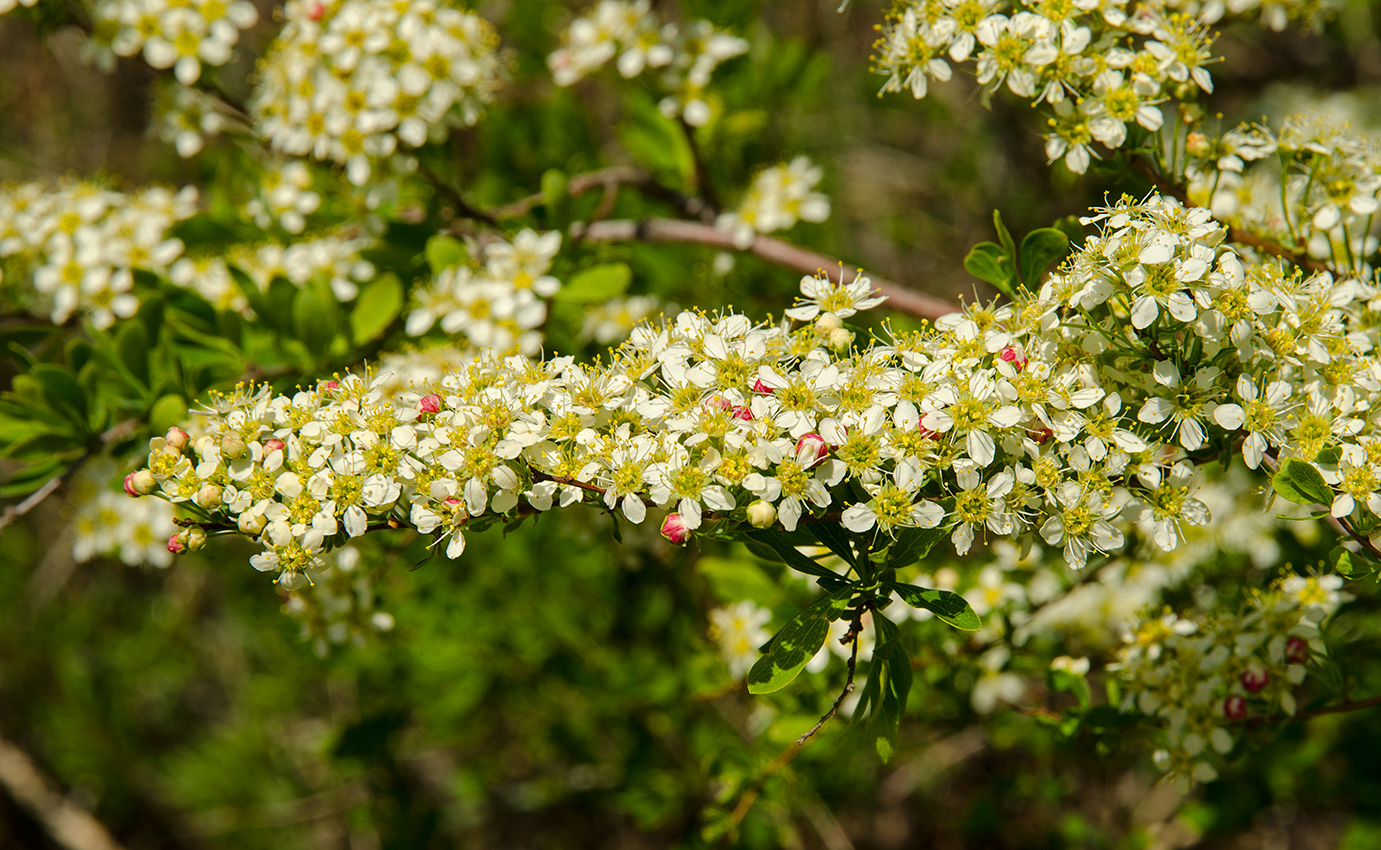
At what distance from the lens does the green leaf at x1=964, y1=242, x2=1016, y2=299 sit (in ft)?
5.53

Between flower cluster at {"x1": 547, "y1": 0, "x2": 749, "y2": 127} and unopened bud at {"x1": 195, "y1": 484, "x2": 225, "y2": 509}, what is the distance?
5.25 ft

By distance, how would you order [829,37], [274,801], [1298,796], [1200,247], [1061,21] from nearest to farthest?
[1200,247] → [1061,21] → [1298,796] → [274,801] → [829,37]

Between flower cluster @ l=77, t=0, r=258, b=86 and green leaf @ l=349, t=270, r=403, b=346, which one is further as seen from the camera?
flower cluster @ l=77, t=0, r=258, b=86

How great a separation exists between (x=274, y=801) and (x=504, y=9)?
3.49m

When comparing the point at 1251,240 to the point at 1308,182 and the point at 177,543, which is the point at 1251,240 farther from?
the point at 177,543

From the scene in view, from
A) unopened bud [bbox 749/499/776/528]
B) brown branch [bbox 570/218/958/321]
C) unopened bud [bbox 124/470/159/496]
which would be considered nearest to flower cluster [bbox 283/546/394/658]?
unopened bud [bbox 124/470/159/496]

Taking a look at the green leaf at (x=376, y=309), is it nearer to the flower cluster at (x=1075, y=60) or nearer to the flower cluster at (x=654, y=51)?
the flower cluster at (x=654, y=51)

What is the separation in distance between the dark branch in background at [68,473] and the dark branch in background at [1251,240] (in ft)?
7.24

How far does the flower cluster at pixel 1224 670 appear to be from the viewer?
1.86 m

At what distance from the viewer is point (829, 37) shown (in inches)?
202

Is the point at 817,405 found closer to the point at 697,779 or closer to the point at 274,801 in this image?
the point at 697,779

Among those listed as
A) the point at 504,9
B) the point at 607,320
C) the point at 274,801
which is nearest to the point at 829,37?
the point at 504,9

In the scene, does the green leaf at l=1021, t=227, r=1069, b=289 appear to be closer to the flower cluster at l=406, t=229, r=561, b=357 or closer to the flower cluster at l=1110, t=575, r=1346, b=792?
the flower cluster at l=1110, t=575, r=1346, b=792

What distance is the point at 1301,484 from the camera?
4.81ft
